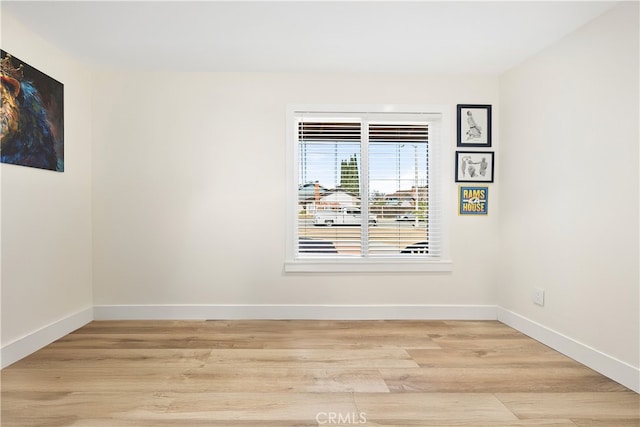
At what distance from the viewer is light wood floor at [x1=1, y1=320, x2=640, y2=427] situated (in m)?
1.89

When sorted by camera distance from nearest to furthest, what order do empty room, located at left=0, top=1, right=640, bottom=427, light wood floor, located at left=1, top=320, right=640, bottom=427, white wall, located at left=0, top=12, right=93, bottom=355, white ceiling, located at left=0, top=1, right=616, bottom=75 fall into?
1. light wood floor, located at left=1, top=320, right=640, bottom=427
2. empty room, located at left=0, top=1, right=640, bottom=427
3. white ceiling, located at left=0, top=1, right=616, bottom=75
4. white wall, located at left=0, top=12, right=93, bottom=355

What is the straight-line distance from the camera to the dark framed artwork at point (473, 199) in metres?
3.62

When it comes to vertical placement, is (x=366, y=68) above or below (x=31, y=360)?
above

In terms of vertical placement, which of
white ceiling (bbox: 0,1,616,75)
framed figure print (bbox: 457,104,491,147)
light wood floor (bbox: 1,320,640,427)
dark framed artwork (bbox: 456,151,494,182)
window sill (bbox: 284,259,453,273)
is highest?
white ceiling (bbox: 0,1,616,75)

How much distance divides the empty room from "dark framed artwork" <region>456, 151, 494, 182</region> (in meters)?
0.02

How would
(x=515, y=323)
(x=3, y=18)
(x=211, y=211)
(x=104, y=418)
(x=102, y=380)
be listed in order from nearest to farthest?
(x=104, y=418) < (x=102, y=380) < (x=3, y=18) < (x=515, y=323) < (x=211, y=211)

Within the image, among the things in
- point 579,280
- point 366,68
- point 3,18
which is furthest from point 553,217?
point 3,18

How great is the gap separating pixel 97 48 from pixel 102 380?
2.56m

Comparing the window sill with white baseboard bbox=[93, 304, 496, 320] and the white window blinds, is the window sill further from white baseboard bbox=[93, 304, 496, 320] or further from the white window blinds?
white baseboard bbox=[93, 304, 496, 320]

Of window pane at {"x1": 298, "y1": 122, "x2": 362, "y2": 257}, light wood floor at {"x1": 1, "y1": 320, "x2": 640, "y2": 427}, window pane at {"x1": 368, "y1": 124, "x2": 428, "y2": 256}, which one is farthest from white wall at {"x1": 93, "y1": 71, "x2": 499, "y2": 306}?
light wood floor at {"x1": 1, "y1": 320, "x2": 640, "y2": 427}

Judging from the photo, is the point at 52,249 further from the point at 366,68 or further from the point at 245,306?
the point at 366,68

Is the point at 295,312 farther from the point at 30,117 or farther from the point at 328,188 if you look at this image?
the point at 30,117

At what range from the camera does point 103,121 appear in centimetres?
351

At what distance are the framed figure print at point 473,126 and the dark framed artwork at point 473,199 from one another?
0.44m
